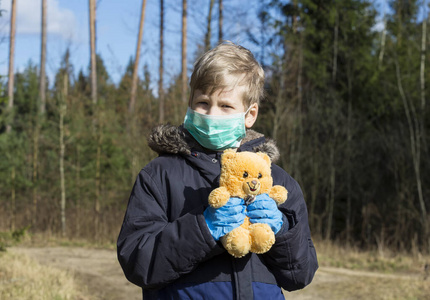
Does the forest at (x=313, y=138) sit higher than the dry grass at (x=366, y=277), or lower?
higher

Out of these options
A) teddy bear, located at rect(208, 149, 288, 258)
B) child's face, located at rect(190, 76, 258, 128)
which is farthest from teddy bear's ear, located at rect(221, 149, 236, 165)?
child's face, located at rect(190, 76, 258, 128)

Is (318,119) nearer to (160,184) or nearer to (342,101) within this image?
(342,101)

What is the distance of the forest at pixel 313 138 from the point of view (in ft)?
45.0

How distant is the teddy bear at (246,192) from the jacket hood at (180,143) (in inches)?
8.9

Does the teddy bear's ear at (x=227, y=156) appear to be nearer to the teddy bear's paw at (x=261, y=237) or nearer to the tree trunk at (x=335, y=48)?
the teddy bear's paw at (x=261, y=237)

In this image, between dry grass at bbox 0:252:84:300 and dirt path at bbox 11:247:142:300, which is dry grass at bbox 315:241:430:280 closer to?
dirt path at bbox 11:247:142:300

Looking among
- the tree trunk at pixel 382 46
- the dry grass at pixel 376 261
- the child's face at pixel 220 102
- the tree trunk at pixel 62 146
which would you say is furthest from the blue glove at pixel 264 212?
the tree trunk at pixel 382 46

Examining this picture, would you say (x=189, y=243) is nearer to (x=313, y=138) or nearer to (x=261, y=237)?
(x=261, y=237)

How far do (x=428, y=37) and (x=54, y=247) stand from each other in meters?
11.4

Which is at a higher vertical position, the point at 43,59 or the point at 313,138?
the point at 43,59

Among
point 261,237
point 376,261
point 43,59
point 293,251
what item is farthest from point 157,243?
point 43,59

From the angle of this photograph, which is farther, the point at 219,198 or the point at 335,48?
the point at 335,48

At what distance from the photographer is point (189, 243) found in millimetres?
1688

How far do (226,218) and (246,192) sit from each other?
0.11 metres
